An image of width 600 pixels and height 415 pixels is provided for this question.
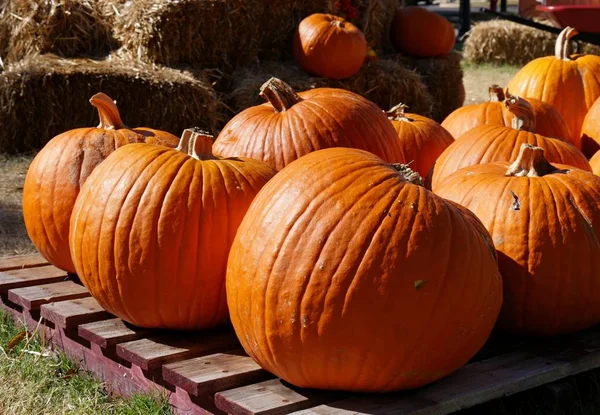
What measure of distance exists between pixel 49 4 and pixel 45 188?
462 centimetres

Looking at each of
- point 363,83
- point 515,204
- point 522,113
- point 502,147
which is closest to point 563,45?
point 522,113

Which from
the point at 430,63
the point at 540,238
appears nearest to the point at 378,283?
the point at 540,238

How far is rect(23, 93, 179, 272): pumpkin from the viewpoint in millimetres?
3148

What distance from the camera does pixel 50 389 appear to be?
9.04ft

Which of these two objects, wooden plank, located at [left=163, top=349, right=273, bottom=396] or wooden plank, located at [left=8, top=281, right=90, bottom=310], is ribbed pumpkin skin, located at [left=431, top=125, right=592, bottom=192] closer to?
wooden plank, located at [left=163, top=349, right=273, bottom=396]

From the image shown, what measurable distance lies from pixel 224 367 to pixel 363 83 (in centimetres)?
574

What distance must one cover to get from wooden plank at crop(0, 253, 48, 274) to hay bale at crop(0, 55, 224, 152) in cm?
305

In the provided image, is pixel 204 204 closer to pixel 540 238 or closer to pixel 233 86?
pixel 540 238

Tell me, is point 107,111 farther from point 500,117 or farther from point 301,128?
point 500,117

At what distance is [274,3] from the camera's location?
777 cm

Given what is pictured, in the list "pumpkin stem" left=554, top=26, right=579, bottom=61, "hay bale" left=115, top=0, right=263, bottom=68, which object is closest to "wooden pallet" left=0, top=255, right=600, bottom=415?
"pumpkin stem" left=554, top=26, right=579, bottom=61

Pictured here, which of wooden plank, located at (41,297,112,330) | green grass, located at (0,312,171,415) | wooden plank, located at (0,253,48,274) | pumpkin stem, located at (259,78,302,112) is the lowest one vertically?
green grass, located at (0,312,171,415)

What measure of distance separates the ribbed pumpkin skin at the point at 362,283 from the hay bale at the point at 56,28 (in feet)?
18.1

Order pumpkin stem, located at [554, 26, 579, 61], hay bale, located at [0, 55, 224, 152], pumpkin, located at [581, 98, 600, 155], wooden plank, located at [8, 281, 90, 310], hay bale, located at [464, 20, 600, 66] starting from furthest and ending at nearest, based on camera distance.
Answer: hay bale, located at [464, 20, 600, 66] < hay bale, located at [0, 55, 224, 152] < pumpkin stem, located at [554, 26, 579, 61] < pumpkin, located at [581, 98, 600, 155] < wooden plank, located at [8, 281, 90, 310]
